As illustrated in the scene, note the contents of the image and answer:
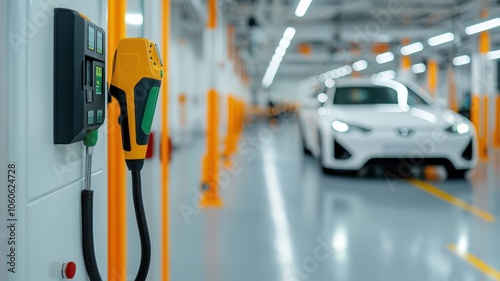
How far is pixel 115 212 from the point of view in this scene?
5.32 ft

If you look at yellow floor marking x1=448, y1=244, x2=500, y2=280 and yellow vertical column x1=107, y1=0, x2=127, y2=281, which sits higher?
yellow vertical column x1=107, y1=0, x2=127, y2=281

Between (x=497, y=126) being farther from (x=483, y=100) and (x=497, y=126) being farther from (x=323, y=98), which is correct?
(x=323, y=98)

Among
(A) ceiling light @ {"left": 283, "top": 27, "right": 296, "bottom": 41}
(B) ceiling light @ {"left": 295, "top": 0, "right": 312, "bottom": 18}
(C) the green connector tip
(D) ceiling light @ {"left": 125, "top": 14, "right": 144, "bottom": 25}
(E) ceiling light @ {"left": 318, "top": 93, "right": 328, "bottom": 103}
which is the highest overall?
(A) ceiling light @ {"left": 283, "top": 27, "right": 296, "bottom": 41}

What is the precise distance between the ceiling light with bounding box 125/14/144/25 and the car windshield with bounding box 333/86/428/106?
5500 millimetres

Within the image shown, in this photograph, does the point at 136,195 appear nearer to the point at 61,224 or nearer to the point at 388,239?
the point at 61,224

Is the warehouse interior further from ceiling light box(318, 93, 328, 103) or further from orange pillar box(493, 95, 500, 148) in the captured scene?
orange pillar box(493, 95, 500, 148)

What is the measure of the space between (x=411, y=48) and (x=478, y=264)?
37.0 feet

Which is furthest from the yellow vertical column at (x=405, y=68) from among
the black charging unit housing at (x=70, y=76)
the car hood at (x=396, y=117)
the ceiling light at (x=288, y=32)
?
the black charging unit housing at (x=70, y=76)

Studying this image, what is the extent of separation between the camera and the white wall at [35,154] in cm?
100

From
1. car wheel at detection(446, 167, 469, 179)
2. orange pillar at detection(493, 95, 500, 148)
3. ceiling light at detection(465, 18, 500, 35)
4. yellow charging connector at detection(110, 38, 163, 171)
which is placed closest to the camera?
yellow charging connector at detection(110, 38, 163, 171)

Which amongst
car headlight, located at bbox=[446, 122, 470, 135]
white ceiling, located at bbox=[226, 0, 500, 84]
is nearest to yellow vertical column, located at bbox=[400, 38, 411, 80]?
white ceiling, located at bbox=[226, 0, 500, 84]

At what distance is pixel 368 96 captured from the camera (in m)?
7.18

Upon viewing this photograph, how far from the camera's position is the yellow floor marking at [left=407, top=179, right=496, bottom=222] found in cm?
435

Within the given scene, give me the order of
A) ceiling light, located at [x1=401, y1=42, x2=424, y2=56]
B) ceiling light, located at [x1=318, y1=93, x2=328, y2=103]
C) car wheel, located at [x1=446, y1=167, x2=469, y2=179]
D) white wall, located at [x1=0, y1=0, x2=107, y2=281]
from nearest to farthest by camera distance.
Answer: white wall, located at [x1=0, y1=0, x2=107, y2=281] → car wheel, located at [x1=446, y1=167, x2=469, y2=179] → ceiling light, located at [x1=318, y1=93, x2=328, y2=103] → ceiling light, located at [x1=401, y1=42, x2=424, y2=56]
